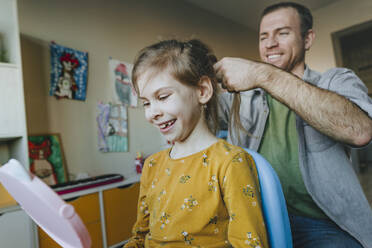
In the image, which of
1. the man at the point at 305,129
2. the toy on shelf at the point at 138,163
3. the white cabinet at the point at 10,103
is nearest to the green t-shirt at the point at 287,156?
the man at the point at 305,129

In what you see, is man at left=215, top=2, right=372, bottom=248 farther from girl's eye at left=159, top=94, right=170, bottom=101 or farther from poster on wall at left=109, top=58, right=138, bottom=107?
poster on wall at left=109, top=58, right=138, bottom=107

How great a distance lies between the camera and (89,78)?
2.44m

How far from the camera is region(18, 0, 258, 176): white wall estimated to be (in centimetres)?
209

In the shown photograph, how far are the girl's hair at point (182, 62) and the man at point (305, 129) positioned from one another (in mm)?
61

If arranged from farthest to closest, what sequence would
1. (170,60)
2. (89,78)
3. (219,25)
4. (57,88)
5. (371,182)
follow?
(219,25)
(371,182)
(89,78)
(57,88)
(170,60)

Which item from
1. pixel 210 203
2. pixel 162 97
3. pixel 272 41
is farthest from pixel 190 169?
pixel 272 41

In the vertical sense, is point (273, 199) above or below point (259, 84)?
below

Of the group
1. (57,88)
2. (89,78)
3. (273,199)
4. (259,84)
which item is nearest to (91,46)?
(89,78)

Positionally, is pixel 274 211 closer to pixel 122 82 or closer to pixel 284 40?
pixel 284 40

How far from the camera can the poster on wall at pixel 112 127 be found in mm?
2475

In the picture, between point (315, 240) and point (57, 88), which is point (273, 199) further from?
point (57, 88)

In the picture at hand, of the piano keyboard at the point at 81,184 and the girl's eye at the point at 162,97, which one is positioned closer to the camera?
the girl's eye at the point at 162,97

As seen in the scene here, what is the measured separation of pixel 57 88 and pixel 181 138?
1.79 meters

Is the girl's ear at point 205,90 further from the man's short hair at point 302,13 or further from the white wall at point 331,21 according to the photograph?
the white wall at point 331,21
